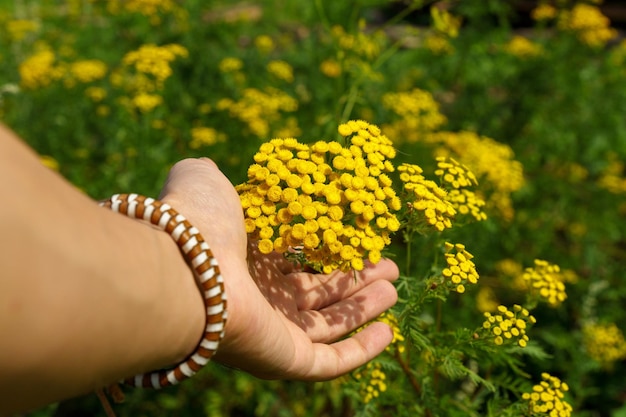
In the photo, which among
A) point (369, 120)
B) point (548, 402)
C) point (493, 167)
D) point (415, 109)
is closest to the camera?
point (548, 402)

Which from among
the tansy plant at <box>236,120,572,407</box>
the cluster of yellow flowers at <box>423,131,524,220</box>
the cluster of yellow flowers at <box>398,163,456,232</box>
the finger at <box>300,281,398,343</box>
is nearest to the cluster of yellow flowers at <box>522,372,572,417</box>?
the tansy plant at <box>236,120,572,407</box>

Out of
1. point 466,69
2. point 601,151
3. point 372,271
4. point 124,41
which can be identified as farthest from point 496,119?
point 124,41

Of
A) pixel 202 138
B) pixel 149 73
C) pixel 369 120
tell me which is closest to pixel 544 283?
pixel 202 138

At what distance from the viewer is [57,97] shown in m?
5.69

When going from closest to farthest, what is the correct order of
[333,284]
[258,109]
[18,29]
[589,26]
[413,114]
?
[333,284], [258,109], [413,114], [589,26], [18,29]

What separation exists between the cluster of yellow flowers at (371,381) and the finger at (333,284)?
37 centimetres

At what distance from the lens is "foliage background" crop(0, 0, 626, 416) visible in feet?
13.8

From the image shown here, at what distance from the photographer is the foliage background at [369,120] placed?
420cm

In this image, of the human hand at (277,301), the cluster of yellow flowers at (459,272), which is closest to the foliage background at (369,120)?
the human hand at (277,301)

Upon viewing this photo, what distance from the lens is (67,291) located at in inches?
44.8

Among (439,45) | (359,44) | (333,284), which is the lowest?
(333,284)

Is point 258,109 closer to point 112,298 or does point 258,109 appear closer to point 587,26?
point 112,298

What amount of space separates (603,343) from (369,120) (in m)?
3.18

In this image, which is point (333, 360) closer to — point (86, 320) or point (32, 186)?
point (86, 320)
